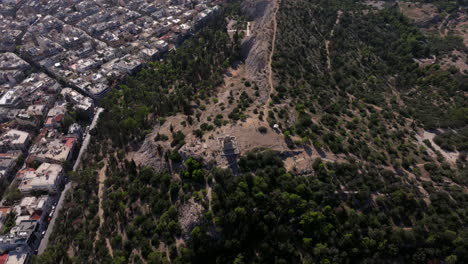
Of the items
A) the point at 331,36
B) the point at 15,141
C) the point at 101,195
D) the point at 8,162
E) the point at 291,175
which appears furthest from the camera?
the point at 331,36

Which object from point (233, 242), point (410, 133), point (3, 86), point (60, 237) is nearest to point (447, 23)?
point (410, 133)

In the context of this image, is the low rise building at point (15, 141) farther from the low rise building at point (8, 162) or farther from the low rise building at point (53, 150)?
the low rise building at point (53, 150)

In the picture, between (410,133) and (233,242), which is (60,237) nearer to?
(233,242)

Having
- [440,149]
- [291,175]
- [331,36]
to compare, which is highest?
[331,36]

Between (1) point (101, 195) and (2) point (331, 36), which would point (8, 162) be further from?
(2) point (331, 36)

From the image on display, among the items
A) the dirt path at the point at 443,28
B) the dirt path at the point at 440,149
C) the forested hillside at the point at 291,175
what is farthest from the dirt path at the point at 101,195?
the dirt path at the point at 443,28

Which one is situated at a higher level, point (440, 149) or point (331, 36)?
point (331, 36)

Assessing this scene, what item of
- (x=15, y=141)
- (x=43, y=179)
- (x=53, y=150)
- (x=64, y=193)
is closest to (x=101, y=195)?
(x=64, y=193)

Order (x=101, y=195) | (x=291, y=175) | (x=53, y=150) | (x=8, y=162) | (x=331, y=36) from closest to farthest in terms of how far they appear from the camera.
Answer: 1. (x=291, y=175)
2. (x=101, y=195)
3. (x=8, y=162)
4. (x=53, y=150)
5. (x=331, y=36)

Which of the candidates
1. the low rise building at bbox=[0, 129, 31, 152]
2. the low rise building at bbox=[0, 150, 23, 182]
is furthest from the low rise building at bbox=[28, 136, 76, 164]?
the low rise building at bbox=[0, 150, 23, 182]
